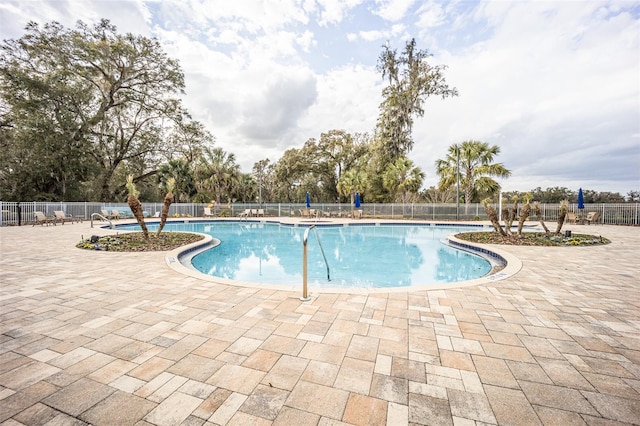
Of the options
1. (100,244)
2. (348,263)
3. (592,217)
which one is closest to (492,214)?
(348,263)

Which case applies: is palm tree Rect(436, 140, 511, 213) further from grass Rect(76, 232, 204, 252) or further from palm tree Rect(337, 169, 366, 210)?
grass Rect(76, 232, 204, 252)

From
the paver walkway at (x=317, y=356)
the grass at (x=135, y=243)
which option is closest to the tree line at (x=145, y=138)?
the grass at (x=135, y=243)

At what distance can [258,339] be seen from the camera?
2.45 meters

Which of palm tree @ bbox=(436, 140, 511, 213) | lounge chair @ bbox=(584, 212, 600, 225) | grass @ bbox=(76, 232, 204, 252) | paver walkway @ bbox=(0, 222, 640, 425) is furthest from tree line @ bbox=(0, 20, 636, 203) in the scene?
paver walkway @ bbox=(0, 222, 640, 425)

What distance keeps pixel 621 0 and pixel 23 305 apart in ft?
41.3

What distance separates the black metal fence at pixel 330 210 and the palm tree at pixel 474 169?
1312 millimetres

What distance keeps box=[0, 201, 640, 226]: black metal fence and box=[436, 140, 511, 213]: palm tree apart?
1.31 m

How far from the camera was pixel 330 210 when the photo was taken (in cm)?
2242

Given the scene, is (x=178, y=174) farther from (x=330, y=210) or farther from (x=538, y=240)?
(x=538, y=240)

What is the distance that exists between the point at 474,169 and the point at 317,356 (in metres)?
20.7

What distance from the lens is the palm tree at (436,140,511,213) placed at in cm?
1880

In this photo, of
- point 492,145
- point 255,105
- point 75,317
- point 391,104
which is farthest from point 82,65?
point 492,145

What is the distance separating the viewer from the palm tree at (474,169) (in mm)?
18797

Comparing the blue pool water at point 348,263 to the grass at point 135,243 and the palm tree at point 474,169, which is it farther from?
the palm tree at point 474,169
